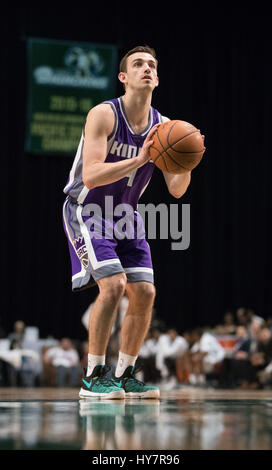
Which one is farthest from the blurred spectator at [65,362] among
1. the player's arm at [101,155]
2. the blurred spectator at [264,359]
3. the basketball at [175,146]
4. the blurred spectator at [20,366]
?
the basketball at [175,146]

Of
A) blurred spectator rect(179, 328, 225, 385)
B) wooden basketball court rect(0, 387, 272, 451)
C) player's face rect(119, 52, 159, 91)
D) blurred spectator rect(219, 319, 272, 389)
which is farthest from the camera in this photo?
blurred spectator rect(179, 328, 225, 385)

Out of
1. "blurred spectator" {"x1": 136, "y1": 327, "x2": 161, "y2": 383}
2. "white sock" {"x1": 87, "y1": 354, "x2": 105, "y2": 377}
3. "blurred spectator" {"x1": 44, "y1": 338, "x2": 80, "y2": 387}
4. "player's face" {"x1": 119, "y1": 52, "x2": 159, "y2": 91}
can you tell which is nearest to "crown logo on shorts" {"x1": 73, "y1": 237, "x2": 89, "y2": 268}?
"white sock" {"x1": 87, "y1": 354, "x2": 105, "y2": 377}

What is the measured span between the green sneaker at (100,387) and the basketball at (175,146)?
0.99 metres

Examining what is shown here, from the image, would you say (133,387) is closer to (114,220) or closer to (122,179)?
(114,220)

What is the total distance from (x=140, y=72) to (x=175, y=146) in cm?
56

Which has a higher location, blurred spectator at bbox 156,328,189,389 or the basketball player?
the basketball player

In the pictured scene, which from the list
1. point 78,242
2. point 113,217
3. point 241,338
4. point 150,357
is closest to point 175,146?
point 113,217

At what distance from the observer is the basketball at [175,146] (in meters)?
2.96

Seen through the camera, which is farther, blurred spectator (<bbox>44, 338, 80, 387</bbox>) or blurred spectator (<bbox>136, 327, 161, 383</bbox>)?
blurred spectator (<bbox>44, 338, 80, 387</bbox>)

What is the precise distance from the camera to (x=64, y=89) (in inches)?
516

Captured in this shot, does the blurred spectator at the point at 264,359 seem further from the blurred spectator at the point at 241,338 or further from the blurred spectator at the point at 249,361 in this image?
the blurred spectator at the point at 241,338

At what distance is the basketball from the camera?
296 centimetres

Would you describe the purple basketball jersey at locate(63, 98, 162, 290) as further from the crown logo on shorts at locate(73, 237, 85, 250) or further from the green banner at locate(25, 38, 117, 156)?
the green banner at locate(25, 38, 117, 156)

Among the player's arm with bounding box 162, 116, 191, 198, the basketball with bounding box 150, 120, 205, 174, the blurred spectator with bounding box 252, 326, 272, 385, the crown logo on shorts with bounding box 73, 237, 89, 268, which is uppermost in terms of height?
the basketball with bounding box 150, 120, 205, 174
